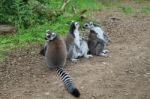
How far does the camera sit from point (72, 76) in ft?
26.2

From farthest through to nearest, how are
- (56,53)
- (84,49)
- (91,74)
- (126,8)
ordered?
(126,8) < (84,49) < (56,53) < (91,74)

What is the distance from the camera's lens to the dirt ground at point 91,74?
730cm

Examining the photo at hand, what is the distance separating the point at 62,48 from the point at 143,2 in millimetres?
7279

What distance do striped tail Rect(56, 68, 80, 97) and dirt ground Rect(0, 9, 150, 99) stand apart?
83 millimetres

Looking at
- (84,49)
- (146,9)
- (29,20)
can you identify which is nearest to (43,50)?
(84,49)

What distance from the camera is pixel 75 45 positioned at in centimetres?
897

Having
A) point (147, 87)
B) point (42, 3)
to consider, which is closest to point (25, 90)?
point (147, 87)

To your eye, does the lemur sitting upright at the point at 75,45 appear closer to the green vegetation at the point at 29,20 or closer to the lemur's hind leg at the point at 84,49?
the lemur's hind leg at the point at 84,49

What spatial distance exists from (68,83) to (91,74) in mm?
778

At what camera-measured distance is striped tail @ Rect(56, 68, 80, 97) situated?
7137mm

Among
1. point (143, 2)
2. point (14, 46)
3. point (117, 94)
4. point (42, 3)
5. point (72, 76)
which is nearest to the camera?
point (117, 94)

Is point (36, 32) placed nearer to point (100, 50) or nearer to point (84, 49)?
point (84, 49)

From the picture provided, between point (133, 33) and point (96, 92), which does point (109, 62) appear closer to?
point (96, 92)

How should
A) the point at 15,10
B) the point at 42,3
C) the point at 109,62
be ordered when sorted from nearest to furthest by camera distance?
the point at 109,62, the point at 15,10, the point at 42,3
